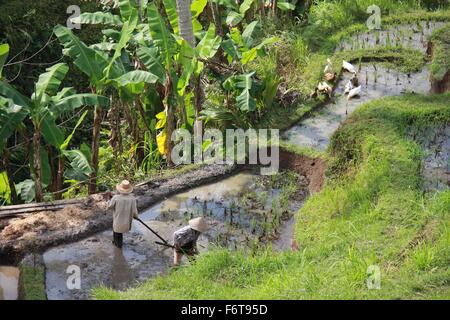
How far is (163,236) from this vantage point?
30.6 ft

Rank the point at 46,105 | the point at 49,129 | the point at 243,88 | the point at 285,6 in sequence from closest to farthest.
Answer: the point at 49,129, the point at 46,105, the point at 243,88, the point at 285,6

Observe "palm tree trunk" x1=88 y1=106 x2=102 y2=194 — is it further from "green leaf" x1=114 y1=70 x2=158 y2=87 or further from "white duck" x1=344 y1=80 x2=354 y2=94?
"white duck" x1=344 y1=80 x2=354 y2=94

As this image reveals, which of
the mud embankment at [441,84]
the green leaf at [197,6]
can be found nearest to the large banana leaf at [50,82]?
the green leaf at [197,6]

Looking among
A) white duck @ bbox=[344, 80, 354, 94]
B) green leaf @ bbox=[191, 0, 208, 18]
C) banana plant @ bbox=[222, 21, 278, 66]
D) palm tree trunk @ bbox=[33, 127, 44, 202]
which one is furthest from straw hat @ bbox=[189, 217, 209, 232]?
white duck @ bbox=[344, 80, 354, 94]

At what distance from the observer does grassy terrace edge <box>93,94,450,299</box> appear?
741 centimetres

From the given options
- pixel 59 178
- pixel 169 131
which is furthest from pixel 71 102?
pixel 169 131

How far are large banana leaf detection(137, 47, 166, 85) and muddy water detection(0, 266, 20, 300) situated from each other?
10.5 ft

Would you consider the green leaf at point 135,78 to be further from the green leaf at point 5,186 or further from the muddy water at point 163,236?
the green leaf at point 5,186

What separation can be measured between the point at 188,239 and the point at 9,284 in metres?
1.72

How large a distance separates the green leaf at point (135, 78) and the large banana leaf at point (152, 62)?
287 mm

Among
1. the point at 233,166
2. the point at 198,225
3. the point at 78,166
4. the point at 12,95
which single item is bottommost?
the point at 233,166

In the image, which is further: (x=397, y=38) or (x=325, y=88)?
(x=397, y=38)

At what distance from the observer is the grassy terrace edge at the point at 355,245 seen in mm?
7414

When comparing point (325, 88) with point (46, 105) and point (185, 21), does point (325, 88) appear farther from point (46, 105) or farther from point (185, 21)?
point (46, 105)
